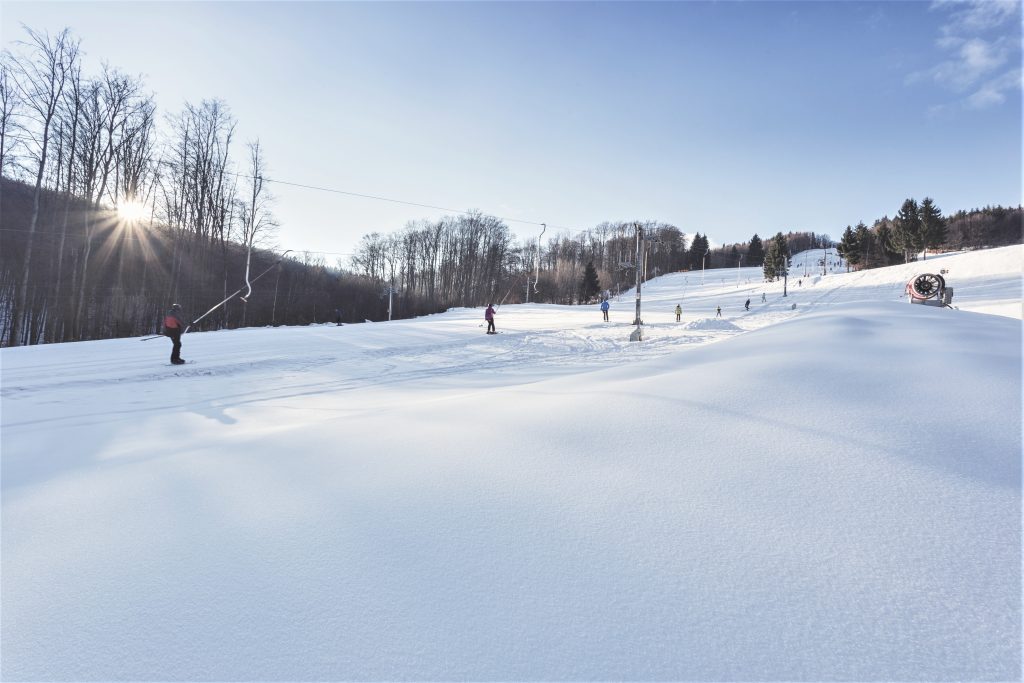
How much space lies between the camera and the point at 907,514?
1.87 meters

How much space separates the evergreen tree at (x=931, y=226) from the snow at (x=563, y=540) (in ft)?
282

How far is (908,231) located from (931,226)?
8.94 ft

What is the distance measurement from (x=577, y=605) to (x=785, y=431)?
2189mm

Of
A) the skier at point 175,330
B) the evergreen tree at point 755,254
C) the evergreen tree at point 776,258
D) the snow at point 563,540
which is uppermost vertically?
the evergreen tree at point 755,254

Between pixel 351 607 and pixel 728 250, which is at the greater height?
pixel 728 250

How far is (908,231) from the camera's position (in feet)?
213

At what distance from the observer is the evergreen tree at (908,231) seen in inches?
2515

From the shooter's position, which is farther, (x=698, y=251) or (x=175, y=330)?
(x=698, y=251)

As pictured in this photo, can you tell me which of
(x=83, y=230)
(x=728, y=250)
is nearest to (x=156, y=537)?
(x=83, y=230)

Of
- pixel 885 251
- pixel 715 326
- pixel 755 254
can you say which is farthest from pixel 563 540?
pixel 755 254

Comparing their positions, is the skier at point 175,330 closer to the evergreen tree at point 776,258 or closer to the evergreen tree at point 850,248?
the evergreen tree at point 776,258

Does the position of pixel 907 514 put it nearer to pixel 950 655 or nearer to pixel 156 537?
pixel 950 655

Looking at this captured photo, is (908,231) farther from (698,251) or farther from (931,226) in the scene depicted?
(698,251)

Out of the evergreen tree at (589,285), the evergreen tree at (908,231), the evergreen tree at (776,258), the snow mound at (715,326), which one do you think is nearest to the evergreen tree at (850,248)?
the evergreen tree at (908,231)
